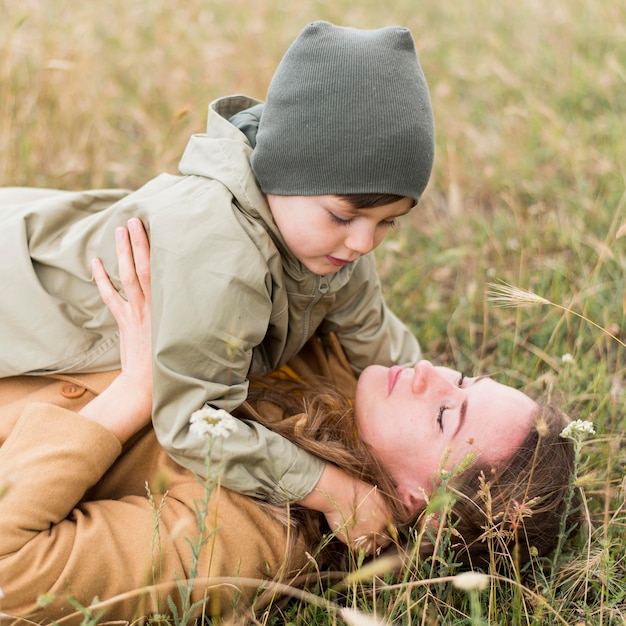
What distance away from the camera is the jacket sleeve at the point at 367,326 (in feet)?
9.71

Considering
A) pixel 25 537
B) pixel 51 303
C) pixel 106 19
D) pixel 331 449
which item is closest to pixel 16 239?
pixel 51 303

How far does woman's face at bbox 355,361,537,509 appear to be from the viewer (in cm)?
252

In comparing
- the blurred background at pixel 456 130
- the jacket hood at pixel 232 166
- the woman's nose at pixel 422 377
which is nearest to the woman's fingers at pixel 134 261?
the jacket hood at pixel 232 166

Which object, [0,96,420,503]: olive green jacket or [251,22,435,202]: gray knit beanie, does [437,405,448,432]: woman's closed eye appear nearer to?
[0,96,420,503]: olive green jacket

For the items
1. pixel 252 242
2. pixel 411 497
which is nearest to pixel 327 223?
pixel 252 242

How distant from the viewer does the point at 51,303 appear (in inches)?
99.0

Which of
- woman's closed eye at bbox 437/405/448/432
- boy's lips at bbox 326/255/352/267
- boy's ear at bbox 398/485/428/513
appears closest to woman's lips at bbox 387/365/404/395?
woman's closed eye at bbox 437/405/448/432

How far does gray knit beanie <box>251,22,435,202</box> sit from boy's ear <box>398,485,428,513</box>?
98cm

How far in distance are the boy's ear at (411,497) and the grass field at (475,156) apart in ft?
0.78

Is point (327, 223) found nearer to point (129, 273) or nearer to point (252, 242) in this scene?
point (252, 242)

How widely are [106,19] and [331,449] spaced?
4389 millimetres

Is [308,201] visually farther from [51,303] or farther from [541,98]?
[541,98]

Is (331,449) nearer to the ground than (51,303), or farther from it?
nearer to the ground

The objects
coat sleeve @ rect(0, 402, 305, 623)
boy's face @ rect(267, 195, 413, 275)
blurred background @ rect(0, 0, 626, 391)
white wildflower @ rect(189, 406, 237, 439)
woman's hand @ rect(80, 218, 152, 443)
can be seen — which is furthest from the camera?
blurred background @ rect(0, 0, 626, 391)
